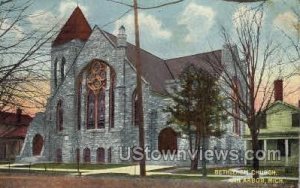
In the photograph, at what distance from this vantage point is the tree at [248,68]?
5.93 metres

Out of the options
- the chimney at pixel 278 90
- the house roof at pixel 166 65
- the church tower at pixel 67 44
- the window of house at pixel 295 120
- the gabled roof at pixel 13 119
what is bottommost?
the window of house at pixel 295 120

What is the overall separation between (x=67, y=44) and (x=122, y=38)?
0.73 m

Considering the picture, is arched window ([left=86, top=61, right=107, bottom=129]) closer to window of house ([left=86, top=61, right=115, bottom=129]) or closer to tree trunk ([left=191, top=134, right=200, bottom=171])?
window of house ([left=86, top=61, right=115, bottom=129])

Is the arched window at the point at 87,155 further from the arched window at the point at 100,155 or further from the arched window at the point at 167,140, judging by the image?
the arched window at the point at 167,140

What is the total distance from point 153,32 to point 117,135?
1225mm

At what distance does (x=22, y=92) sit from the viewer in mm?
6758

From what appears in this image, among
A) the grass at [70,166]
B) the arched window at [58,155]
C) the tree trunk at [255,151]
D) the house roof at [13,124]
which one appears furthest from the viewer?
the house roof at [13,124]

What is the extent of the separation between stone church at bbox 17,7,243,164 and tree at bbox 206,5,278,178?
0.36 metres

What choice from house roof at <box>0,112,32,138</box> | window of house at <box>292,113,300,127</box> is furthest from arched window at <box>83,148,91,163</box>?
window of house at <box>292,113,300,127</box>

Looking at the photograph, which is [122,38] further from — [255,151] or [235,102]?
[255,151]

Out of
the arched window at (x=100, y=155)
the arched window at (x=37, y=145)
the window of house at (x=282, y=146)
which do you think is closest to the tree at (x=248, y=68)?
the window of house at (x=282, y=146)

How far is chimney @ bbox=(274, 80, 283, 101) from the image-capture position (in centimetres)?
586

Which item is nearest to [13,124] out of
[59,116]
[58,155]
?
[59,116]

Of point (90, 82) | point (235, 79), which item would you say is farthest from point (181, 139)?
point (90, 82)
